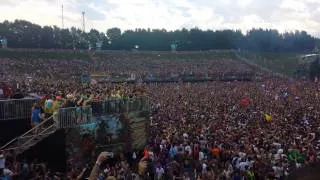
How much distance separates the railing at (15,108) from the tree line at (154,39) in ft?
248

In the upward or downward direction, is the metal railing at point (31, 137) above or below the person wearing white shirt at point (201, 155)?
above

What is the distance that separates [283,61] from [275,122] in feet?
259

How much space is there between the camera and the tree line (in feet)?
318

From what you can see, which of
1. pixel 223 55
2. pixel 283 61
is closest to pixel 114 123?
pixel 223 55

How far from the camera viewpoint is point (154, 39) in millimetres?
111562

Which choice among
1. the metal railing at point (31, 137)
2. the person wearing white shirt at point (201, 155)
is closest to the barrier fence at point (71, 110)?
the metal railing at point (31, 137)

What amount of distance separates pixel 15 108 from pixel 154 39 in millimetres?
94532

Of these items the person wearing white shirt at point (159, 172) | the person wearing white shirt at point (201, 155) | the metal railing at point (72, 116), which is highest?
the metal railing at point (72, 116)

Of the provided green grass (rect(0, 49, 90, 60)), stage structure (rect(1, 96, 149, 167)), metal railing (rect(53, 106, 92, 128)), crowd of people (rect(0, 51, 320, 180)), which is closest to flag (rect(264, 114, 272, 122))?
crowd of people (rect(0, 51, 320, 180))

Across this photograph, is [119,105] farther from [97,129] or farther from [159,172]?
[159,172]

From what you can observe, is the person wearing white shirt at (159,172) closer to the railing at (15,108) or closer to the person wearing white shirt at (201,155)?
the person wearing white shirt at (201,155)

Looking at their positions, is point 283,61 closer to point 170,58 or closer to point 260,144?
point 170,58

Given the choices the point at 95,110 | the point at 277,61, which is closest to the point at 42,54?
the point at 277,61

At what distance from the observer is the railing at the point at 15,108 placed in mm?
17312
